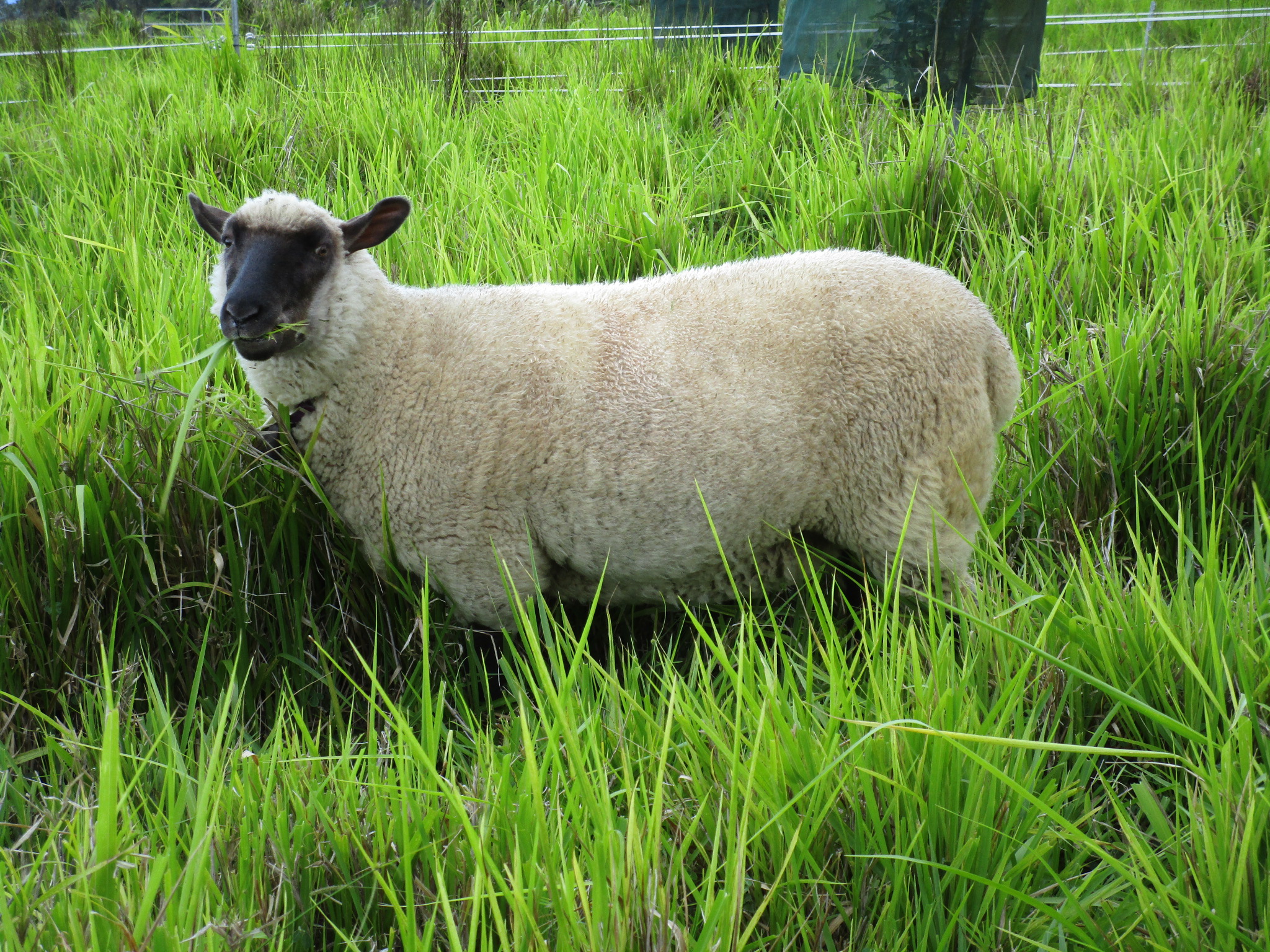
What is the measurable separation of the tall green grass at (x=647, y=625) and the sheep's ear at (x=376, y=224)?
56 centimetres

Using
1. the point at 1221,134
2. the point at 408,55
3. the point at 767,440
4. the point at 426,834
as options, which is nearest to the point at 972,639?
the point at 767,440

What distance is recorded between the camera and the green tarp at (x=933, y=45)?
454 centimetres

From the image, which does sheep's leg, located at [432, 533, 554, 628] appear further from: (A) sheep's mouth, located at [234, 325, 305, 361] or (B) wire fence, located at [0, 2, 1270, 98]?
(B) wire fence, located at [0, 2, 1270, 98]

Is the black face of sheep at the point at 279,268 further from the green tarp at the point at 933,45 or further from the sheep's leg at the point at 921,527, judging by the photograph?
the green tarp at the point at 933,45

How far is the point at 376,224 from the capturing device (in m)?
2.42

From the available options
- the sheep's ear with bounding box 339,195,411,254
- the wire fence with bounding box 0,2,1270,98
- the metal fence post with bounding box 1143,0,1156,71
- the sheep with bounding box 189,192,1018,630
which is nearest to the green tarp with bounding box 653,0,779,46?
the wire fence with bounding box 0,2,1270,98

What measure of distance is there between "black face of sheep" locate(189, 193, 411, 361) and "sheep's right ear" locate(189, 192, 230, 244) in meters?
0.10

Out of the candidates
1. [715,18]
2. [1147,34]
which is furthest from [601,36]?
[1147,34]

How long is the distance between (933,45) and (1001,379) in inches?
120

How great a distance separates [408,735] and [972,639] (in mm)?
1077

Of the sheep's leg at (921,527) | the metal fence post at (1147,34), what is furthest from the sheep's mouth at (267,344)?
the metal fence post at (1147,34)

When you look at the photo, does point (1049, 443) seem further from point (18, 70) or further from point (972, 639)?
point (18, 70)

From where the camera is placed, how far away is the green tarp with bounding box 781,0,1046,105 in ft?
14.9

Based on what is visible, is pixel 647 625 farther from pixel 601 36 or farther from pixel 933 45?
pixel 601 36
